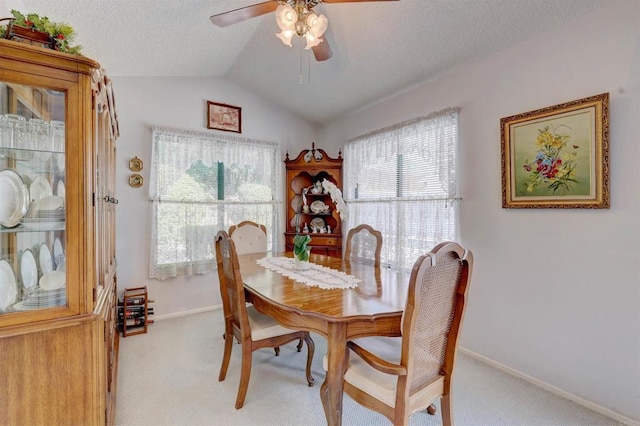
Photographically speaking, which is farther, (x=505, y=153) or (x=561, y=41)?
(x=505, y=153)

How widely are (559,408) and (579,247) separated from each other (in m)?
Result: 1.04

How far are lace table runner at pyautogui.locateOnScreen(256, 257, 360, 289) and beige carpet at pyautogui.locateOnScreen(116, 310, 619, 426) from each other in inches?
30.8

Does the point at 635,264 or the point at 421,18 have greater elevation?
the point at 421,18

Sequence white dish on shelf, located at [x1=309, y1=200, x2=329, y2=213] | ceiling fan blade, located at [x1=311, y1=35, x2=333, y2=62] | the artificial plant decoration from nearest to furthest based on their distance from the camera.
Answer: the artificial plant decoration, ceiling fan blade, located at [x1=311, y1=35, x2=333, y2=62], white dish on shelf, located at [x1=309, y1=200, x2=329, y2=213]

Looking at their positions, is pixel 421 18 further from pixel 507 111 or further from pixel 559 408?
pixel 559 408

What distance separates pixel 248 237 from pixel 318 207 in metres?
1.30

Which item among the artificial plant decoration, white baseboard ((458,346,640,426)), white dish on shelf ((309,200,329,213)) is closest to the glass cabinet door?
the artificial plant decoration

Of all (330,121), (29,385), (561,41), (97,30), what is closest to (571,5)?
(561,41)

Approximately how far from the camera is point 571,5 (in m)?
1.90

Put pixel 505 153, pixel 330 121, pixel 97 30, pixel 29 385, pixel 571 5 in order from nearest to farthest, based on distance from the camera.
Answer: pixel 29 385 → pixel 571 5 → pixel 97 30 → pixel 505 153 → pixel 330 121

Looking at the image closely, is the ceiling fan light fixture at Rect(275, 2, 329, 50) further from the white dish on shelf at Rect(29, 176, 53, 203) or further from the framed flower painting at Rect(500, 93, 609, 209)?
the framed flower painting at Rect(500, 93, 609, 209)

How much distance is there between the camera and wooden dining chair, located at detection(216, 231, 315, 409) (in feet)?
6.13

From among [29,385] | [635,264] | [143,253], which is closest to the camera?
[29,385]

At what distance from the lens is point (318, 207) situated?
4293 millimetres
